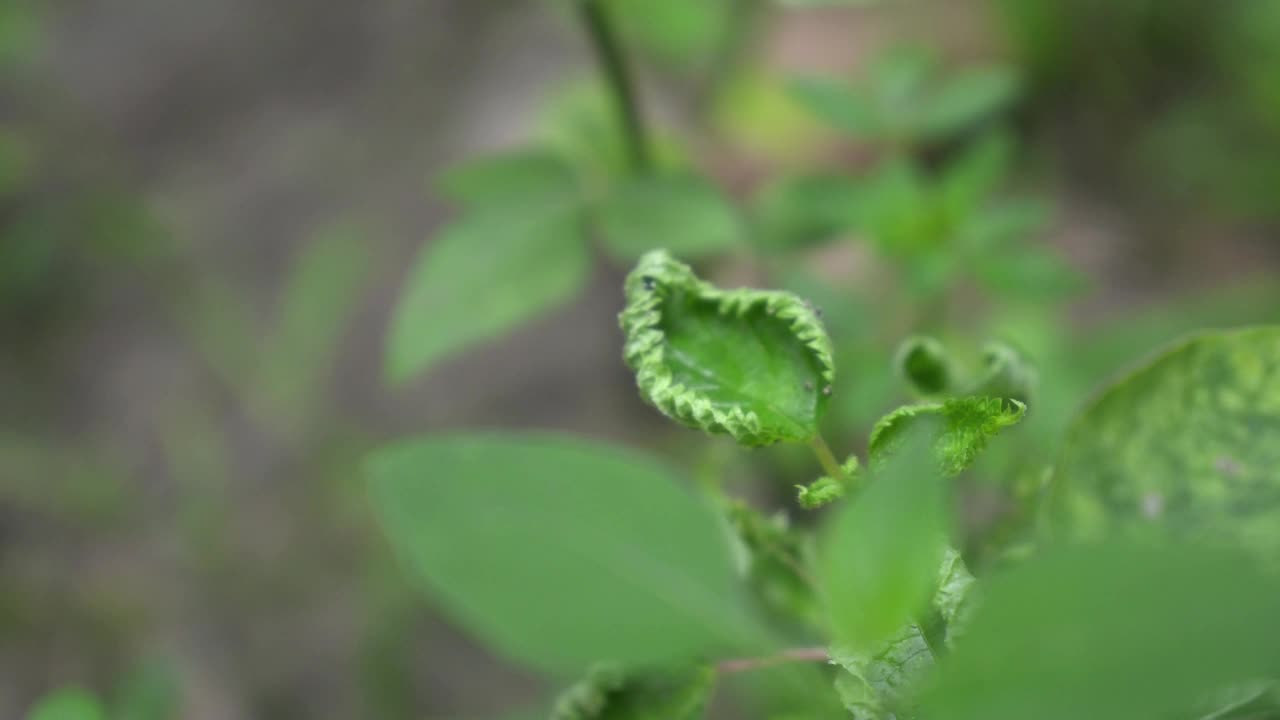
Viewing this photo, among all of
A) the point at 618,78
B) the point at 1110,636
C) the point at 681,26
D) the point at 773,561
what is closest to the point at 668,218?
the point at 618,78

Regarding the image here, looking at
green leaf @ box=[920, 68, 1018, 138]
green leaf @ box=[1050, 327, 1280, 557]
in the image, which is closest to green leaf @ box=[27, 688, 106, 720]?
green leaf @ box=[1050, 327, 1280, 557]

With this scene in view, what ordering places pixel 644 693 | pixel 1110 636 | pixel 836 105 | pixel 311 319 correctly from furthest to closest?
Result: pixel 311 319, pixel 836 105, pixel 644 693, pixel 1110 636

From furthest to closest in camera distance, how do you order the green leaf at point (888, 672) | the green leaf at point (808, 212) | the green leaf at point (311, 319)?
the green leaf at point (311, 319) < the green leaf at point (808, 212) < the green leaf at point (888, 672)

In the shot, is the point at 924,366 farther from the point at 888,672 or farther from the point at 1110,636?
the point at 1110,636

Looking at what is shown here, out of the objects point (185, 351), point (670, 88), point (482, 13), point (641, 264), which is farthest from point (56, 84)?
point (641, 264)

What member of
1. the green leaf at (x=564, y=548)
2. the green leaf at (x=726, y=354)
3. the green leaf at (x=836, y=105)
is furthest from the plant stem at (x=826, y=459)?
the green leaf at (x=836, y=105)

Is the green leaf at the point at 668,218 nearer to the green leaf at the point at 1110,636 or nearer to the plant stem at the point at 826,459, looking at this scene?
the plant stem at the point at 826,459

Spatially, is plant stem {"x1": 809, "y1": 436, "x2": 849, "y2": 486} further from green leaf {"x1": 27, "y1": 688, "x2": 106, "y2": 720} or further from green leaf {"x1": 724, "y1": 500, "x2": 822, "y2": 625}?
green leaf {"x1": 27, "y1": 688, "x2": 106, "y2": 720}
